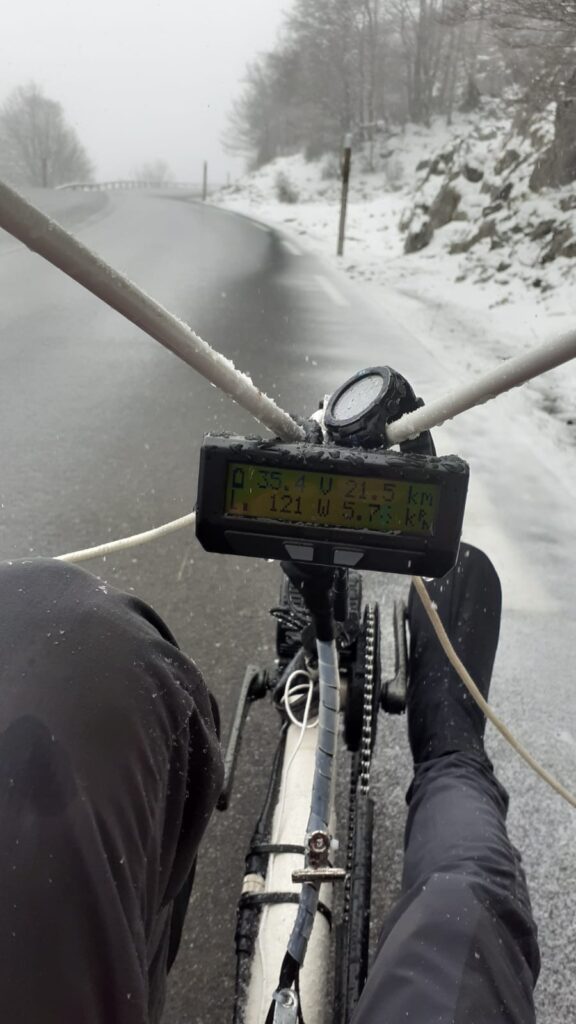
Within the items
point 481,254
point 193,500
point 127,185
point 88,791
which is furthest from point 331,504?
point 127,185

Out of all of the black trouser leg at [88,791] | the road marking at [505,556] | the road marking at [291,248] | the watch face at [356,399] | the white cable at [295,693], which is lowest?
the road marking at [505,556]

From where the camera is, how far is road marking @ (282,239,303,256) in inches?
546

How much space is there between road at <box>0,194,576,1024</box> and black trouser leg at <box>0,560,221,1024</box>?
481 mm

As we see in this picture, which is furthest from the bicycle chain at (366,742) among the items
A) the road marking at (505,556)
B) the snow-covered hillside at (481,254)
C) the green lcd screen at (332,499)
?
the snow-covered hillside at (481,254)

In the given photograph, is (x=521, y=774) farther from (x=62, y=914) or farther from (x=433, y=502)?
(x=62, y=914)

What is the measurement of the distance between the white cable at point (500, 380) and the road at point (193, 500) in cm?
47

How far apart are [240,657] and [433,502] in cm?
167

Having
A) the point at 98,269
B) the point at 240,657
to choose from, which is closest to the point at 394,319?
the point at 240,657

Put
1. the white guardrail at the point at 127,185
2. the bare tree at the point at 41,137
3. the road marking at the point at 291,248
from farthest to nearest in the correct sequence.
Result: the white guardrail at the point at 127,185 < the road marking at the point at 291,248 < the bare tree at the point at 41,137

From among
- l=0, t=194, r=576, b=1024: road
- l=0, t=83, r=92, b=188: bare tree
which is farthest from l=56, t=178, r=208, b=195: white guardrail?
l=0, t=194, r=576, b=1024: road

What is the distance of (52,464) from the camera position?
3990mm

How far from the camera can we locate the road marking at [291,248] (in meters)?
13.9

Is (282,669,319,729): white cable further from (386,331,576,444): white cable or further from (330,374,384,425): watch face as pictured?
(386,331,576,444): white cable

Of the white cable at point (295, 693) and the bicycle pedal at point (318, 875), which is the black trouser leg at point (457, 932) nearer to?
the bicycle pedal at point (318, 875)
